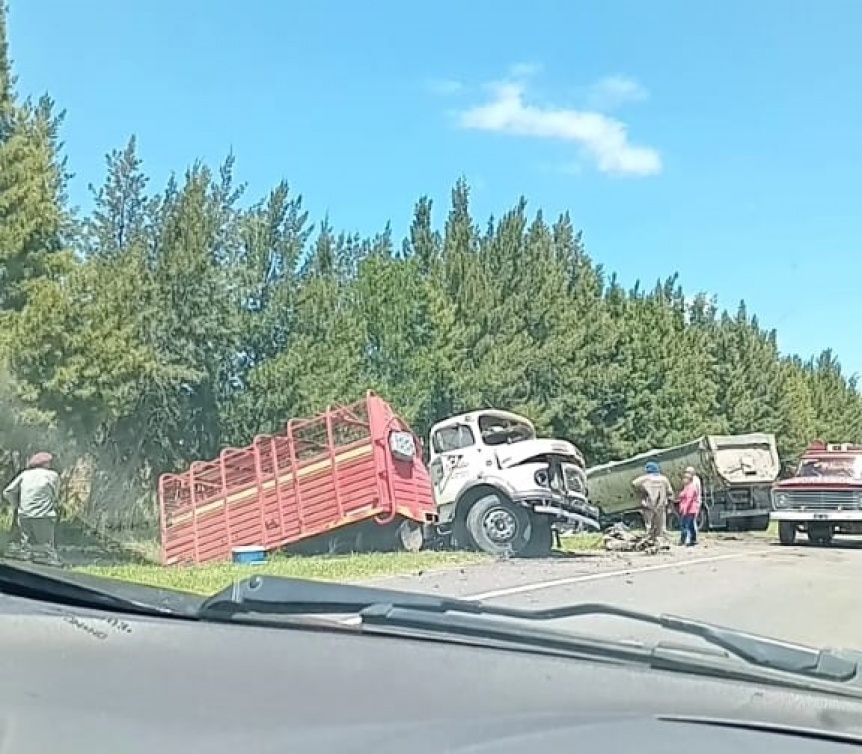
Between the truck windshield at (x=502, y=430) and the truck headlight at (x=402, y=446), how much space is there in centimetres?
146

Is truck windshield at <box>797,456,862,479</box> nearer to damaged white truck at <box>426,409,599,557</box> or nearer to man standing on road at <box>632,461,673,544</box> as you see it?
man standing on road at <box>632,461,673,544</box>

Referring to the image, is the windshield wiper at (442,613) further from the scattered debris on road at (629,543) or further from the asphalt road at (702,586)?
the scattered debris on road at (629,543)

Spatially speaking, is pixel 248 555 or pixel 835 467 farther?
pixel 835 467

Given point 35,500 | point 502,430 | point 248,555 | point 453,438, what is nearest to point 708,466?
point 502,430

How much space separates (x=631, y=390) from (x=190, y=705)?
147 feet

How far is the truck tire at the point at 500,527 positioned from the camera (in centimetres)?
2056

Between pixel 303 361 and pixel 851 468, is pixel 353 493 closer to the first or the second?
pixel 303 361

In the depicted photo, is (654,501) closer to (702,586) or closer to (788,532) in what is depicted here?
(788,532)

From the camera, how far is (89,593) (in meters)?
2.76

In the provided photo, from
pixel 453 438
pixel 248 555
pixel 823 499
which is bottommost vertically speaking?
pixel 823 499

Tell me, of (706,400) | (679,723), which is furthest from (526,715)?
(706,400)

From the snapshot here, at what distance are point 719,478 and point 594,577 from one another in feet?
62.7

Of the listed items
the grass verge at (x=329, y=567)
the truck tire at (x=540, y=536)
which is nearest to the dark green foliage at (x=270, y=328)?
the grass verge at (x=329, y=567)

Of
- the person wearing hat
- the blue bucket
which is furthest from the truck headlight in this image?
the person wearing hat
